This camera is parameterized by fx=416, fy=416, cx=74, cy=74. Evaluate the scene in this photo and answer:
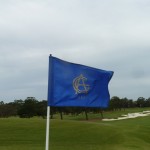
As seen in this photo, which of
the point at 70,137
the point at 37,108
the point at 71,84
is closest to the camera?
the point at 71,84

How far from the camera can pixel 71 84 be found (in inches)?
452

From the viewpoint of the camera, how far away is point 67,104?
1141 centimetres

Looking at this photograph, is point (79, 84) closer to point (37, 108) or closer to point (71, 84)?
point (71, 84)

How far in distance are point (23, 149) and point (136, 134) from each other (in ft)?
31.3

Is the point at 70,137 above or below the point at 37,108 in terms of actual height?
below

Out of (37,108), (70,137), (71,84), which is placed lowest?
(70,137)

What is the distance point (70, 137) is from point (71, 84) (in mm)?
15007

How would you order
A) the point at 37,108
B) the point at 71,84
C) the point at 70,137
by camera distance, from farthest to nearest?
the point at 37,108 → the point at 70,137 → the point at 71,84

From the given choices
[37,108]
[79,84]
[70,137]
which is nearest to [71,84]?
[79,84]

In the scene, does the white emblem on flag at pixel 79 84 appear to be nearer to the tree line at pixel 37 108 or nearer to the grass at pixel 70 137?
the grass at pixel 70 137

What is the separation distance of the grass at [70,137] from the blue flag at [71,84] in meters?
10.7

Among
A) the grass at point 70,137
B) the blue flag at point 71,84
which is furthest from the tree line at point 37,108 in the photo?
the blue flag at point 71,84

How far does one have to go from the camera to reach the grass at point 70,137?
22.8 meters

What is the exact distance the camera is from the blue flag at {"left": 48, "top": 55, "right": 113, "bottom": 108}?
447 inches
